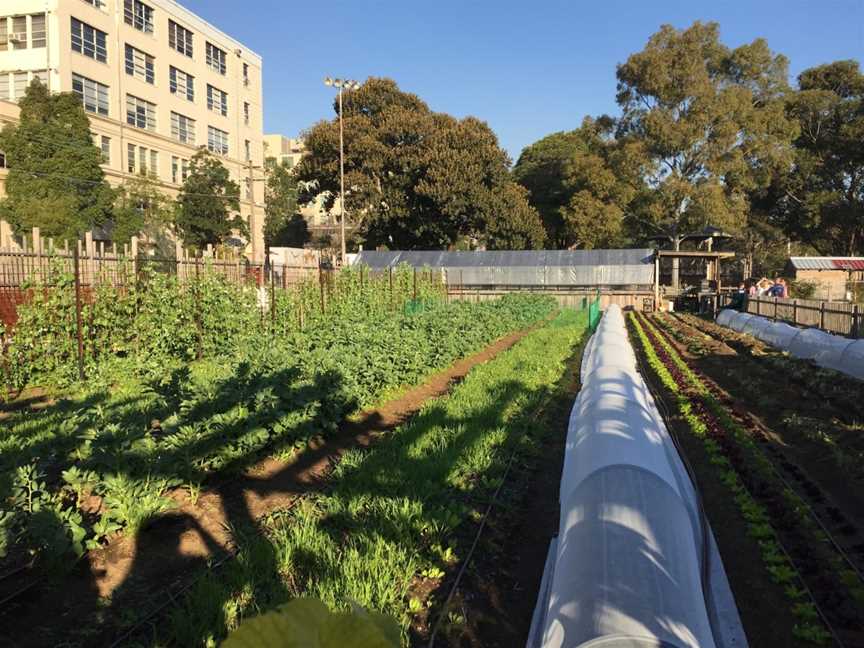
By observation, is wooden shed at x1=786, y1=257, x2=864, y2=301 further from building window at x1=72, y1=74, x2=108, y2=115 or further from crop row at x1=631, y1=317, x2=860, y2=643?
building window at x1=72, y1=74, x2=108, y2=115

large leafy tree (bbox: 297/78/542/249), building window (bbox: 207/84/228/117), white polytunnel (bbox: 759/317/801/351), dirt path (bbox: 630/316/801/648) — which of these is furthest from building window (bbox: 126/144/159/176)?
dirt path (bbox: 630/316/801/648)

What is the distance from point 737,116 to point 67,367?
3852 cm

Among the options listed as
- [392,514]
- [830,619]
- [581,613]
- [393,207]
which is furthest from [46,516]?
[393,207]

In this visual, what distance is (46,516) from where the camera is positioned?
4.03 meters

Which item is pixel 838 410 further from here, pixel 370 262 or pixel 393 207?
pixel 393 207

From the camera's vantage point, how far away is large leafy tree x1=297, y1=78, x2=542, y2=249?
1543 inches

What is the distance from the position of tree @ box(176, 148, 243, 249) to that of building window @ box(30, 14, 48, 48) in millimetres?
9185

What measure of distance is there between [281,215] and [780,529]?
6020 cm

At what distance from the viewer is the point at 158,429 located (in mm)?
5984

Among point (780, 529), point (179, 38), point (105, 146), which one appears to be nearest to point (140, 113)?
point (105, 146)

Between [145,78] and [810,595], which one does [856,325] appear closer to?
[810,595]

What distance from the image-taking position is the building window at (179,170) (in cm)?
4012

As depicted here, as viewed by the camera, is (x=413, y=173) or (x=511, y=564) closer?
(x=511, y=564)

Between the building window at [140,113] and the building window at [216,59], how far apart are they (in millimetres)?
6631
